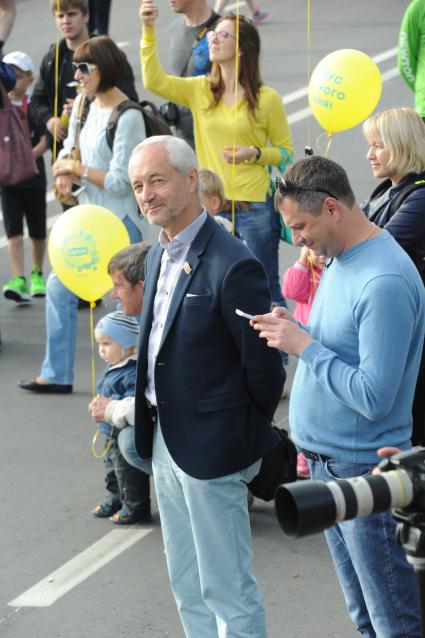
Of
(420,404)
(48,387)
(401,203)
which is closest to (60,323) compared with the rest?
(48,387)

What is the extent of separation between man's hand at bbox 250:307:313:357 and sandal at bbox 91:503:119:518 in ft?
9.16

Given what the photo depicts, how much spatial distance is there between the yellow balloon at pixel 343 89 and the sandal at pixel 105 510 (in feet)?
9.43

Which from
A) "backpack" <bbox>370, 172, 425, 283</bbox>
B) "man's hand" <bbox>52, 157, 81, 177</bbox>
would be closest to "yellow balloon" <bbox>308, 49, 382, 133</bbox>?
"man's hand" <bbox>52, 157, 81, 177</bbox>

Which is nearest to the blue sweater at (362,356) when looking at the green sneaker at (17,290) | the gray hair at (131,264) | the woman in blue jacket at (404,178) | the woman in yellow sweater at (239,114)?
the woman in blue jacket at (404,178)

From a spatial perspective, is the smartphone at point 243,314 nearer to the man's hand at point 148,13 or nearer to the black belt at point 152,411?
the black belt at point 152,411

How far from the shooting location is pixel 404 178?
582 cm

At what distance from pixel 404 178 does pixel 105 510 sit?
234 cm

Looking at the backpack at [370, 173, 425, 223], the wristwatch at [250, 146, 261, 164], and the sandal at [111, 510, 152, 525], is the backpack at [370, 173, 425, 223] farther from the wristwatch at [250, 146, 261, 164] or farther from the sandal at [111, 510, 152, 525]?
the wristwatch at [250, 146, 261, 164]

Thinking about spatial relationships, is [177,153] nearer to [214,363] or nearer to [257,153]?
[214,363]

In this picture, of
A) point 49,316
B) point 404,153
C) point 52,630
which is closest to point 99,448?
point 49,316

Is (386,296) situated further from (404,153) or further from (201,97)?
(201,97)

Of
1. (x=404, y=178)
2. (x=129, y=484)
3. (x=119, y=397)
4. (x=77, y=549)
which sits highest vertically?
(x=404, y=178)

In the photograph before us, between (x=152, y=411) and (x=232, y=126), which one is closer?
(x=152, y=411)

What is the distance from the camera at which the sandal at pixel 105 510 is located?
22.2 ft
